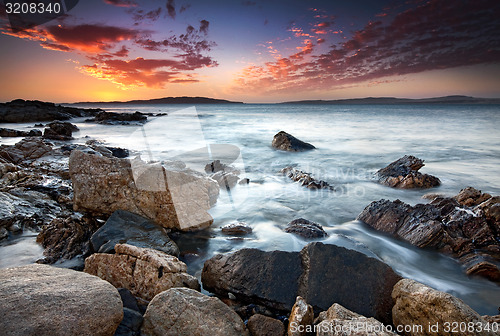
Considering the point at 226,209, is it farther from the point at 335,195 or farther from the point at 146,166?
the point at 335,195

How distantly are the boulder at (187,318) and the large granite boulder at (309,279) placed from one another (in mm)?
622

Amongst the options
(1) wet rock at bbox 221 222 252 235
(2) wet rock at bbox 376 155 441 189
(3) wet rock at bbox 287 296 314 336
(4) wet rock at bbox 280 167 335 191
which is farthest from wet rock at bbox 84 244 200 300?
(2) wet rock at bbox 376 155 441 189

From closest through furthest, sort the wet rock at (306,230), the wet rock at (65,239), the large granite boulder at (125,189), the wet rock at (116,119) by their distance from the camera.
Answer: the wet rock at (65,239)
the large granite boulder at (125,189)
the wet rock at (306,230)
the wet rock at (116,119)

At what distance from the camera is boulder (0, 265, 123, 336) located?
6.01 feet

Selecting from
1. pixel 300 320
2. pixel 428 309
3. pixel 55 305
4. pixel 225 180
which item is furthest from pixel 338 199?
pixel 55 305

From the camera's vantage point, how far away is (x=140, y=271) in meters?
2.84

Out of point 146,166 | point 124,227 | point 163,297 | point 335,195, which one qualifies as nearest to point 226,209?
point 146,166

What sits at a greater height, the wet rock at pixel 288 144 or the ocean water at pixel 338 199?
the wet rock at pixel 288 144

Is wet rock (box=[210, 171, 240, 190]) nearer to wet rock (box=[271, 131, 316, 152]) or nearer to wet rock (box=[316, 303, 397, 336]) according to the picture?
wet rock (box=[316, 303, 397, 336])

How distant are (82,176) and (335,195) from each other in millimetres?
5588

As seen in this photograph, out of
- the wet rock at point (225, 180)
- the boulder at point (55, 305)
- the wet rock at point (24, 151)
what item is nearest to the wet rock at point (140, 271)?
the boulder at point (55, 305)

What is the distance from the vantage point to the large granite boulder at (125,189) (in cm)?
414

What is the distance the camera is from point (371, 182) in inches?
321

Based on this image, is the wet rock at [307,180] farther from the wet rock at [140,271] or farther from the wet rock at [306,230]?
the wet rock at [140,271]
